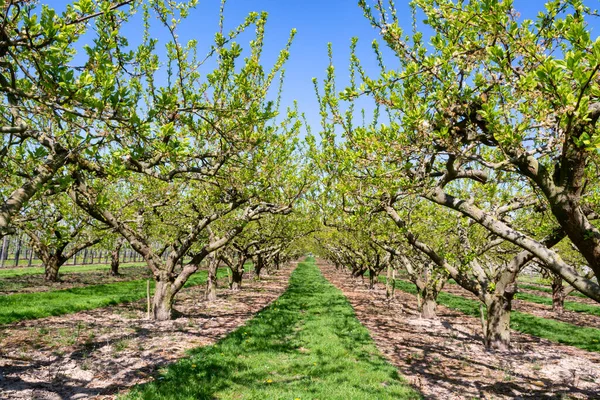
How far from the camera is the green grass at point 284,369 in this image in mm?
7504

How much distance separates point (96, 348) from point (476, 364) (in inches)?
443

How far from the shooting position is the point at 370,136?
25.2 feet

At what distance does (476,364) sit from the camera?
10594 millimetres

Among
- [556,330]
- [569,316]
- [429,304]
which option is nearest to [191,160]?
[429,304]

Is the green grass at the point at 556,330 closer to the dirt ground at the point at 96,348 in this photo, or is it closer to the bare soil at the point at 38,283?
the dirt ground at the point at 96,348

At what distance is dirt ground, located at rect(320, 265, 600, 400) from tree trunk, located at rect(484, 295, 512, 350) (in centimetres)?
41

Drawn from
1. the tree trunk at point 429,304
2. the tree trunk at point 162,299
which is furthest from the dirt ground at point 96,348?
the tree trunk at point 429,304

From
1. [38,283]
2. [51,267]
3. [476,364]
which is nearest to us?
[476,364]

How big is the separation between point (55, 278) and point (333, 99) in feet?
99.1

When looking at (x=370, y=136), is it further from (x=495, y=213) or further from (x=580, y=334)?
(x=580, y=334)

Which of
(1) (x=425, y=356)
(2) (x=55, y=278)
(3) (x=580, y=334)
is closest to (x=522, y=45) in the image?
(1) (x=425, y=356)

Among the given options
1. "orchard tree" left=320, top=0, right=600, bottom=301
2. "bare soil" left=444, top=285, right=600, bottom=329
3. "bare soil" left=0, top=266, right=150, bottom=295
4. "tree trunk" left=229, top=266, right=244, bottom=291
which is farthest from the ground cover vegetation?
"tree trunk" left=229, top=266, right=244, bottom=291

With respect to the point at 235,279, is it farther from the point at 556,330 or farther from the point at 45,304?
the point at 556,330

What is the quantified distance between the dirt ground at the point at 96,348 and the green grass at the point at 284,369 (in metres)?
0.81
